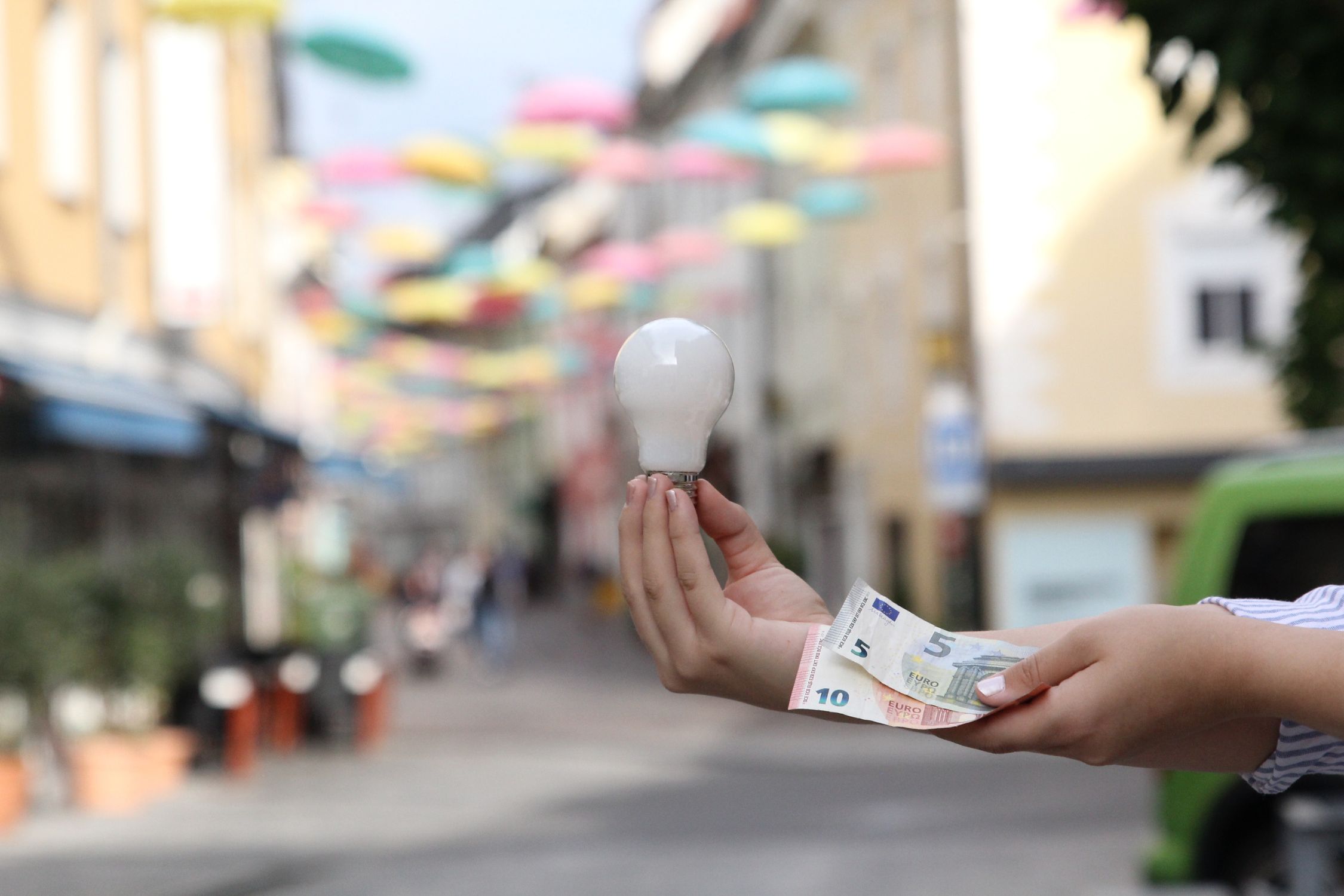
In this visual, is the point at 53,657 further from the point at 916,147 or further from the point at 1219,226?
the point at 1219,226

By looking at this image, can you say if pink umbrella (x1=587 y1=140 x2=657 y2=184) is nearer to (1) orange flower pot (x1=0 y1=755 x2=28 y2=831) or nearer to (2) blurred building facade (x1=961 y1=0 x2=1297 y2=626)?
(2) blurred building facade (x1=961 y1=0 x2=1297 y2=626)

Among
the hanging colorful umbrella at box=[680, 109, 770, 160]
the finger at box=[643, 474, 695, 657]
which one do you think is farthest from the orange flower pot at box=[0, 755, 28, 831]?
the finger at box=[643, 474, 695, 657]

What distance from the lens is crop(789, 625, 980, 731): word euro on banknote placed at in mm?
1543

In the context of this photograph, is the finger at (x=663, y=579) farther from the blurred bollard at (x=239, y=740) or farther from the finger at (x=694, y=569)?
the blurred bollard at (x=239, y=740)

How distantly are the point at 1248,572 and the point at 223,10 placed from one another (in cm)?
851

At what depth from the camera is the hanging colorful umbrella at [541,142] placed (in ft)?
56.4

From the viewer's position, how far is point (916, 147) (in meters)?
17.8

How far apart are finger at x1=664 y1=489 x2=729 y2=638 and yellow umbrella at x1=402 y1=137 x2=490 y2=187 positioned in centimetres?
1570

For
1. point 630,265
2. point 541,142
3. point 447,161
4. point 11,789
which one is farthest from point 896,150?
point 11,789

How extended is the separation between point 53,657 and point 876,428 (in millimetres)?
16562

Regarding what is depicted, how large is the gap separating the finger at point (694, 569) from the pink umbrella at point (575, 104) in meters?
15.5

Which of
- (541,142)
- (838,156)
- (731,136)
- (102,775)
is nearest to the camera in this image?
(102,775)

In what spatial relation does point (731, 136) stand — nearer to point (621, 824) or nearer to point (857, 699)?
point (621, 824)

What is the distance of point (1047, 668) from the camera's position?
159 centimetres
